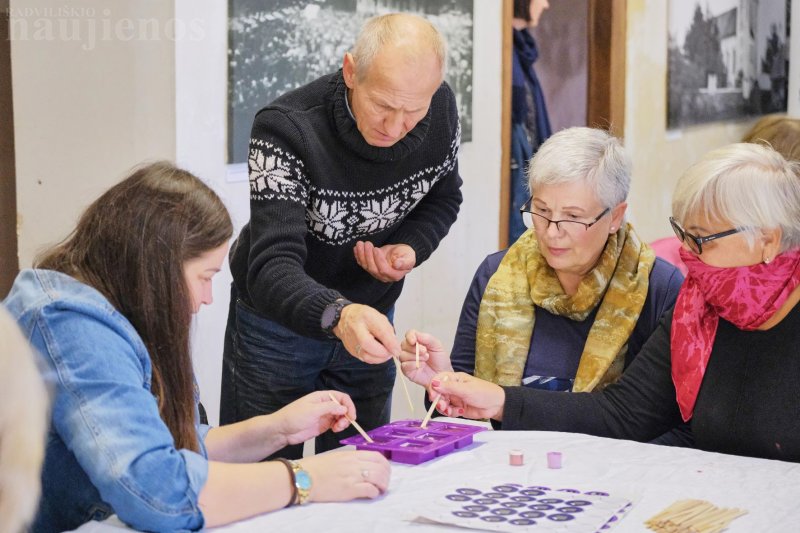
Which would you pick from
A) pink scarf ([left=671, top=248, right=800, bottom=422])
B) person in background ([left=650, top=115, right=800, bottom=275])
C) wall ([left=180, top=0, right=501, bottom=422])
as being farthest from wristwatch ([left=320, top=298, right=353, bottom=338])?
person in background ([left=650, top=115, right=800, bottom=275])

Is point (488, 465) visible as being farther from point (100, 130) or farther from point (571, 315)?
point (100, 130)

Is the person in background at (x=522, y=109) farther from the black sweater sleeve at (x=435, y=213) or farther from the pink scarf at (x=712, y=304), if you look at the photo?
the pink scarf at (x=712, y=304)

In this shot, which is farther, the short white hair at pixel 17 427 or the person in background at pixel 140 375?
the person in background at pixel 140 375

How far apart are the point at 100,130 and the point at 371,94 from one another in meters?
1.21

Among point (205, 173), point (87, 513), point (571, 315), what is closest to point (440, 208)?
point (571, 315)

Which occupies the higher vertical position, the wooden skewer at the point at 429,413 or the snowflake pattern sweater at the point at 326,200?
the snowflake pattern sweater at the point at 326,200

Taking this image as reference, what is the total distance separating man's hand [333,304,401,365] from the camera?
2182 millimetres

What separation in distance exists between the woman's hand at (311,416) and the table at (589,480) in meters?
0.20

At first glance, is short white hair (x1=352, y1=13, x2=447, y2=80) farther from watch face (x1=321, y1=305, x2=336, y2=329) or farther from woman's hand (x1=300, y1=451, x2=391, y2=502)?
woman's hand (x1=300, y1=451, x2=391, y2=502)

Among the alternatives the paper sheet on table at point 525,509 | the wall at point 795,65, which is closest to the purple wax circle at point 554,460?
the paper sheet on table at point 525,509

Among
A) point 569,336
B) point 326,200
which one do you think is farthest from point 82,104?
point 569,336

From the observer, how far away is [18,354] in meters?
1.16

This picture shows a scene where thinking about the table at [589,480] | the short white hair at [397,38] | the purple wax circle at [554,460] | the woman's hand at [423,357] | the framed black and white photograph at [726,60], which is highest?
the framed black and white photograph at [726,60]

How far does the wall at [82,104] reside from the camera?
322 cm
